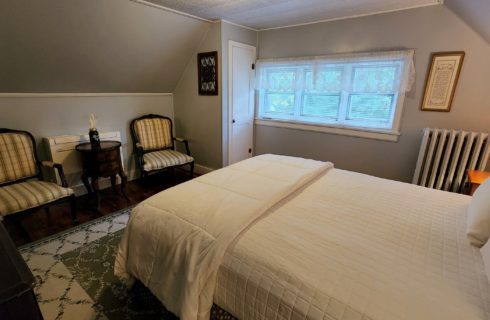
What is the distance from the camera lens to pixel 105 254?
A: 2078 millimetres

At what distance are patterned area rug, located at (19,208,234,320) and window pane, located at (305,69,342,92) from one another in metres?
2.87

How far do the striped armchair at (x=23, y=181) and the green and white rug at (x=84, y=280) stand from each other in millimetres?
346

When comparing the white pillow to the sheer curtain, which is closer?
the white pillow

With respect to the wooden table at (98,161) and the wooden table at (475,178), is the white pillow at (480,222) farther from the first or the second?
the wooden table at (98,161)

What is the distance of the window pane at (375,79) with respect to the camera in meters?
2.79

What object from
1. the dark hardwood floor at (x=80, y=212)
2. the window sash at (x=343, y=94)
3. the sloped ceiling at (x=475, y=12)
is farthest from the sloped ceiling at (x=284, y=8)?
Answer: the dark hardwood floor at (x=80, y=212)

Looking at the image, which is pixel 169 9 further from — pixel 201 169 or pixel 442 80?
pixel 442 80

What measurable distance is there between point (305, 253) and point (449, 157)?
7.67 feet

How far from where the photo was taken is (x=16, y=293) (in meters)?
0.65

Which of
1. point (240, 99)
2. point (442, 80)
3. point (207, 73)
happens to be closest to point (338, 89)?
A: point (442, 80)

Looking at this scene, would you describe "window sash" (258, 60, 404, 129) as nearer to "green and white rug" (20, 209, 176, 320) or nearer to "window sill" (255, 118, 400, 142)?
"window sill" (255, 118, 400, 142)

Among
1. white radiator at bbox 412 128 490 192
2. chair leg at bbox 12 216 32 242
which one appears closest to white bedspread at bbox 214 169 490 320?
white radiator at bbox 412 128 490 192

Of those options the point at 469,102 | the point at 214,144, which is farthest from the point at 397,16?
the point at 214,144

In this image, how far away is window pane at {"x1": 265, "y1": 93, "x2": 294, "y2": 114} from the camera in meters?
3.72
